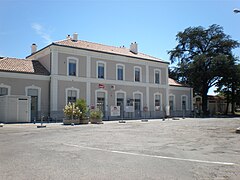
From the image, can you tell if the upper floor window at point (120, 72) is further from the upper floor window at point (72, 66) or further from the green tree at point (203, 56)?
the green tree at point (203, 56)

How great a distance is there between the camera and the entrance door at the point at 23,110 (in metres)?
24.9

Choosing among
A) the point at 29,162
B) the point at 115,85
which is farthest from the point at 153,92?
the point at 29,162

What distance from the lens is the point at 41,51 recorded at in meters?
32.9

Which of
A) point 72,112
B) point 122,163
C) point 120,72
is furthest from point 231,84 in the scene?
point 122,163

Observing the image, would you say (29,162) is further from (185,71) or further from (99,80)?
(185,71)

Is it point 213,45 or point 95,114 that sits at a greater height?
point 213,45

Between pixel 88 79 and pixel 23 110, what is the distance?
9704mm

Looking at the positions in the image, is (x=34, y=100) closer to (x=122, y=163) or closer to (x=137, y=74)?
(x=137, y=74)

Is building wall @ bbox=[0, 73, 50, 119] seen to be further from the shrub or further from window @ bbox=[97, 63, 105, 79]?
window @ bbox=[97, 63, 105, 79]

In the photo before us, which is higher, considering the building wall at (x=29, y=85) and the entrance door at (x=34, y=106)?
the building wall at (x=29, y=85)

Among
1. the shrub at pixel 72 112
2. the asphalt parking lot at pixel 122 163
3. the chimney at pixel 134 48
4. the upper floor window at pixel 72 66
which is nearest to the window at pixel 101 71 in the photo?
the upper floor window at pixel 72 66

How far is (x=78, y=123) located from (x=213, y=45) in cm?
3373

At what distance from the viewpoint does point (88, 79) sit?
32.8 meters

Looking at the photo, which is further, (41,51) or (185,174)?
(41,51)
